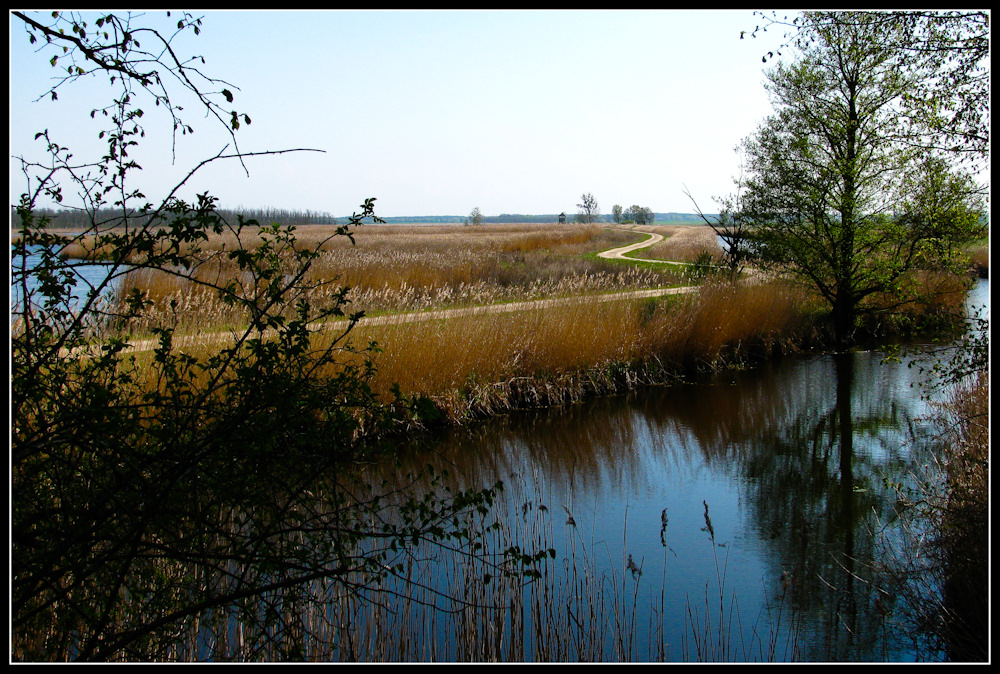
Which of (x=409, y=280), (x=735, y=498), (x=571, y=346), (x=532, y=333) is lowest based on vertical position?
(x=735, y=498)

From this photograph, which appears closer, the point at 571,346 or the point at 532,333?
the point at 532,333

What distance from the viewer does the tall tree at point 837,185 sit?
14234 millimetres

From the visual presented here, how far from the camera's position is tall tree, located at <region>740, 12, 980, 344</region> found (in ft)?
46.7

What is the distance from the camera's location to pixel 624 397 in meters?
11.3

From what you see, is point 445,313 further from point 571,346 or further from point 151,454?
point 151,454

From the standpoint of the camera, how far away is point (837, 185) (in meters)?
14.7

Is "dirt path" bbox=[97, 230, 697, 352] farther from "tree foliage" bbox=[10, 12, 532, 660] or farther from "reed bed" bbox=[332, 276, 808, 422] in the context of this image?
"tree foliage" bbox=[10, 12, 532, 660]

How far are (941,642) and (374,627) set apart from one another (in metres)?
3.23

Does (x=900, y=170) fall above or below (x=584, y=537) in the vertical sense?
above

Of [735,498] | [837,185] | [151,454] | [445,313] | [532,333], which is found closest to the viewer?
[151,454]

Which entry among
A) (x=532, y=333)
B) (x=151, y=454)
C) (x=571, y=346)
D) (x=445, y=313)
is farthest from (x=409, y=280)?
(x=151, y=454)

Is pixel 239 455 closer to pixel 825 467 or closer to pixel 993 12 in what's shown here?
pixel 993 12

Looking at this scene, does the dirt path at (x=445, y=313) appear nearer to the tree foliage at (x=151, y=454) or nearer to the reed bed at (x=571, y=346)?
the reed bed at (x=571, y=346)

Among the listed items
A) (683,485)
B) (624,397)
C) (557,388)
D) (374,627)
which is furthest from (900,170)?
(374,627)
